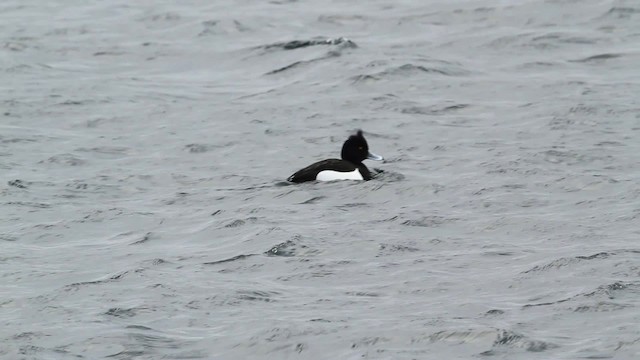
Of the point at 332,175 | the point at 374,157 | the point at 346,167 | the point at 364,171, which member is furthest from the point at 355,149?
the point at 332,175

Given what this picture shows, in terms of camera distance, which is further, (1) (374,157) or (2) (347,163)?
(1) (374,157)

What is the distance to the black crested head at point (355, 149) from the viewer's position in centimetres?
1697

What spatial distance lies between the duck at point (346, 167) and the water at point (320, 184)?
13 centimetres

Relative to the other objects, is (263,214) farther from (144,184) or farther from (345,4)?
(345,4)

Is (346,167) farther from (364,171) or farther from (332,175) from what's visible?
(364,171)

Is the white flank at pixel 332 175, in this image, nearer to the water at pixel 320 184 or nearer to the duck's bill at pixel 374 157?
the water at pixel 320 184

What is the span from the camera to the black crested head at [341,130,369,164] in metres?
17.0

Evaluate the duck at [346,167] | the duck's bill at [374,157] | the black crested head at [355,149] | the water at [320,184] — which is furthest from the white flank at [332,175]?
the duck's bill at [374,157]

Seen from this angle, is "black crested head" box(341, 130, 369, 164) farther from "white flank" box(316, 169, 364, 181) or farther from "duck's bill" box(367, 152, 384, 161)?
"white flank" box(316, 169, 364, 181)

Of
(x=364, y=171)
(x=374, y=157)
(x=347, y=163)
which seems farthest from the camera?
(x=374, y=157)

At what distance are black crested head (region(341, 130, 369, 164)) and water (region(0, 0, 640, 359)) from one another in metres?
0.38

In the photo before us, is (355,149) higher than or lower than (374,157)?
higher

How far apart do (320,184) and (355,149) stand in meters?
0.82

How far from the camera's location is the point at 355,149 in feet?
55.7
